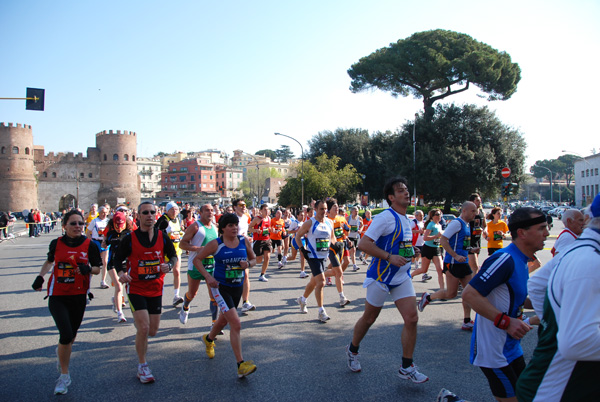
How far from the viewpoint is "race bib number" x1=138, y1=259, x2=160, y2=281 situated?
185 inches

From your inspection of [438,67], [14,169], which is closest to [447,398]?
[438,67]

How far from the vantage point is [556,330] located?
198 centimetres

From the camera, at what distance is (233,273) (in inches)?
193

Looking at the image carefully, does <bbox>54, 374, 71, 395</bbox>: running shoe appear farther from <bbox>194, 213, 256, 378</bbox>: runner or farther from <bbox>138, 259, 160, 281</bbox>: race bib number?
<bbox>194, 213, 256, 378</bbox>: runner

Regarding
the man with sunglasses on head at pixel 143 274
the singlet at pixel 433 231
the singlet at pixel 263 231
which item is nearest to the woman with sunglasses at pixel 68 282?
the man with sunglasses on head at pixel 143 274

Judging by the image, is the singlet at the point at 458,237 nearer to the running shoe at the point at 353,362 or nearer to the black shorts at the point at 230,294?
the running shoe at the point at 353,362

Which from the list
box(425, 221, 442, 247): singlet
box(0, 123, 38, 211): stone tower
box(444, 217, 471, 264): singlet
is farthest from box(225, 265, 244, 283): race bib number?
box(0, 123, 38, 211): stone tower

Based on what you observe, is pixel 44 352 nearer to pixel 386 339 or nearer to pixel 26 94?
pixel 386 339

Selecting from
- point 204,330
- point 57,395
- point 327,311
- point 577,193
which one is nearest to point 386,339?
point 327,311

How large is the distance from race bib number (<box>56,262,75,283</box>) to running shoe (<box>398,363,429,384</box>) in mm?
3412

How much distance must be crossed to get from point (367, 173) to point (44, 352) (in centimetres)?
4683

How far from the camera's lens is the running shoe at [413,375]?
4.20 metres

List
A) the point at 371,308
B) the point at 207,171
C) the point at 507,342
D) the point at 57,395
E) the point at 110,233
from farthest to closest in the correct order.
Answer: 1. the point at 207,171
2. the point at 110,233
3. the point at 371,308
4. the point at 57,395
5. the point at 507,342

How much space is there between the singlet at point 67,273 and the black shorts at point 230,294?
1417 mm
